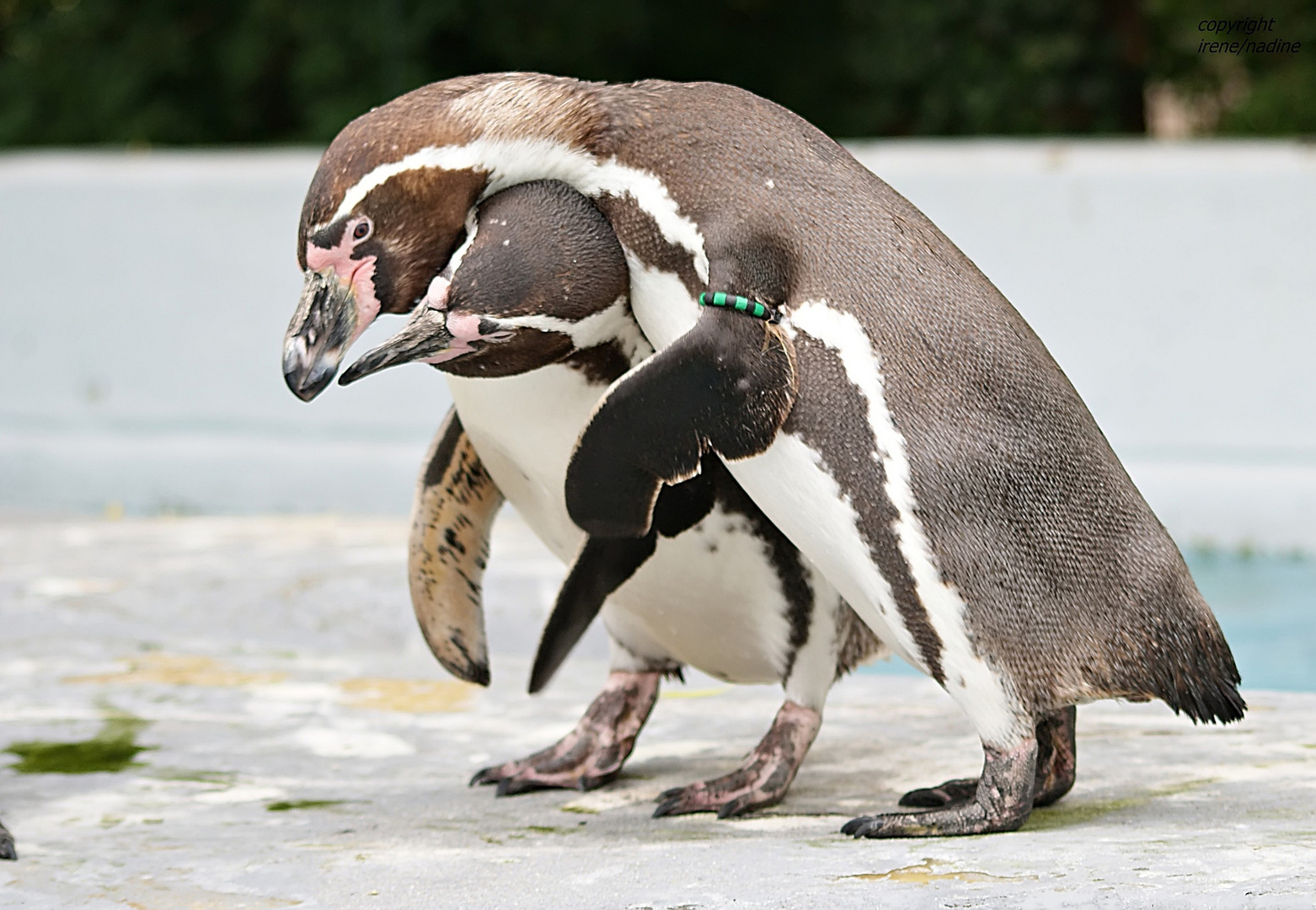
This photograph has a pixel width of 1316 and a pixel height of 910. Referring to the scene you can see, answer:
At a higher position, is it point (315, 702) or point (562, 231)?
point (562, 231)

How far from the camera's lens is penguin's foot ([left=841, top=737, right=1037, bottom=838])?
1210 mm

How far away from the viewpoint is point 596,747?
156cm

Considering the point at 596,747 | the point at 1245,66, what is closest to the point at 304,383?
the point at 596,747

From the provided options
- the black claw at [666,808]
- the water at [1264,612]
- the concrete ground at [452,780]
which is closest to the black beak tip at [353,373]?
the concrete ground at [452,780]

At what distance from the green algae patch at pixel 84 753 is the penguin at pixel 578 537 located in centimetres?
36

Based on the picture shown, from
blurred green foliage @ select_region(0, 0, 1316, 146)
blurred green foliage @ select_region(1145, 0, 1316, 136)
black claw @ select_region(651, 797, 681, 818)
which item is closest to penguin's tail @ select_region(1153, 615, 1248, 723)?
black claw @ select_region(651, 797, 681, 818)

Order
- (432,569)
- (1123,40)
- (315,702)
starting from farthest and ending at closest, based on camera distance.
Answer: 1. (1123,40)
2. (315,702)
3. (432,569)

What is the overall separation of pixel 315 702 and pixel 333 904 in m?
0.77

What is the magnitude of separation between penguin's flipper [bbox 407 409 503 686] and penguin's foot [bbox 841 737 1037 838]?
1.51 feet

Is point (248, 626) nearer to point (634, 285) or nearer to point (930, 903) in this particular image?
point (634, 285)

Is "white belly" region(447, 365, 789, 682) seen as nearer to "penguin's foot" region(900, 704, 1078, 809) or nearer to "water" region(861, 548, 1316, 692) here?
"penguin's foot" region(900, 704, 1078, 809)

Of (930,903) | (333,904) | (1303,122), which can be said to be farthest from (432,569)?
(1303,122)

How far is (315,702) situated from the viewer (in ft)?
6.19

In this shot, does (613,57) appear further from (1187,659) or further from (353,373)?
(1187,659)
